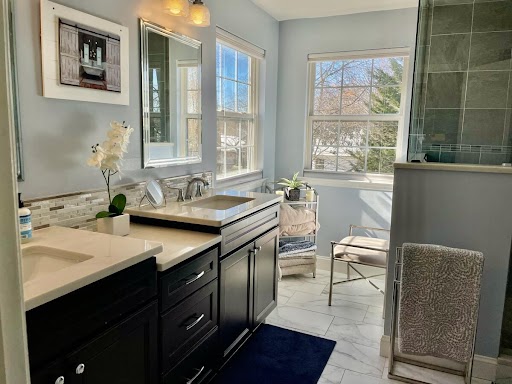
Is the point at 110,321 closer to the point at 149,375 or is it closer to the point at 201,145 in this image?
the point at 149,375

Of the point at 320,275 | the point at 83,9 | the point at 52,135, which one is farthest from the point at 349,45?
the point at 52,135

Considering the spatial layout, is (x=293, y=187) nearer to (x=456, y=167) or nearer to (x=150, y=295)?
(x=456, y=167)

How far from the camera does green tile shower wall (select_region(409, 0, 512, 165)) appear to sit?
2311 mm

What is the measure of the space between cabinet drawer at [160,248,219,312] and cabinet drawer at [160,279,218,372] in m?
0.04

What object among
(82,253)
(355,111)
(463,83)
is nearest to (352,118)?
(355,111)

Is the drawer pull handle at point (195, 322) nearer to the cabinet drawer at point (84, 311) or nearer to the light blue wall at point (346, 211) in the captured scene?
the cabinet drawer at point (84, 311)

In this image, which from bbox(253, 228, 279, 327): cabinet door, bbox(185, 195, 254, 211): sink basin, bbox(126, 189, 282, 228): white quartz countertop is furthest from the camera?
bbox(185, 195, 254, 211): sink basin

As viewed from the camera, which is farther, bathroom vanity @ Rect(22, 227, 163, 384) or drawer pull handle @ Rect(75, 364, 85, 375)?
drawer pull handle @ Rect(75, 364, 85, 375)

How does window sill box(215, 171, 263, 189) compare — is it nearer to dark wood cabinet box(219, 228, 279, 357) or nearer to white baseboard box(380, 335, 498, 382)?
dark wood cabinet box(219, 228, 279, 357)

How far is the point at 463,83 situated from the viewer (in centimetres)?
239

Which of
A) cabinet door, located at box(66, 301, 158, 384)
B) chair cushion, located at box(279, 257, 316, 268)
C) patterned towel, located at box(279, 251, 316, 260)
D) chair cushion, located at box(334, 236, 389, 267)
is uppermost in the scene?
cabinet door, located at box(66, 301, 158, 384)

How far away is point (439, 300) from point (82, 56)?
86.8 inches

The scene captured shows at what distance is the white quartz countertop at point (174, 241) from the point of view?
161cm

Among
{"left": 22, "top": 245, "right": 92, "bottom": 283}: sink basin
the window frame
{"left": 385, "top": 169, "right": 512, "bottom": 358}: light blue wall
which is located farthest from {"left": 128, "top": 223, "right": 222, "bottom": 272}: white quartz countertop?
{"left": 385, "top": 169, "right": 512, "bottom": 358}: light blue wall
